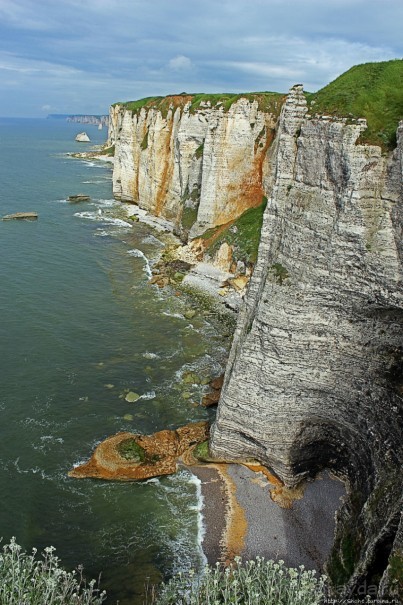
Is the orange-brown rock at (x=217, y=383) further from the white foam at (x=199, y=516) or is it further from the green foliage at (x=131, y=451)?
the white foam at (x=199, y=516)

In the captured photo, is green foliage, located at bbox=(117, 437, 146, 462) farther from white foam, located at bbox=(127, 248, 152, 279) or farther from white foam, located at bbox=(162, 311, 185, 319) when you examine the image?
white foam, located at bbox=(127, 248, 152, 279)

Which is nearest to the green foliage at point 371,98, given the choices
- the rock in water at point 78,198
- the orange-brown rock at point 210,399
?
the orange-brown rock at point 210,399

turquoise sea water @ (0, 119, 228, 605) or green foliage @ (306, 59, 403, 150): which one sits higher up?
green foliage @ (306, 59, 403, 150)

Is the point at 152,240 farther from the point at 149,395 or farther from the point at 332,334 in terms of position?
the point at 332,334

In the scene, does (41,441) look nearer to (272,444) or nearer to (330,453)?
(272,444)

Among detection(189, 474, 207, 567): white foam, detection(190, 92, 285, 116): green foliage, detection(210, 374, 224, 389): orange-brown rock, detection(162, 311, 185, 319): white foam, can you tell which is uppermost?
detection(190, 92, 285, 116): green foliage

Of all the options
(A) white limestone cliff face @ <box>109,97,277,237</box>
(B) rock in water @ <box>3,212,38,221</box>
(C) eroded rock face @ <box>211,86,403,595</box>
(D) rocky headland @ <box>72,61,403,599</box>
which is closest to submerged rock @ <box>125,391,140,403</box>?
(D) rocky headland @ <box>72,61,403,599</box>

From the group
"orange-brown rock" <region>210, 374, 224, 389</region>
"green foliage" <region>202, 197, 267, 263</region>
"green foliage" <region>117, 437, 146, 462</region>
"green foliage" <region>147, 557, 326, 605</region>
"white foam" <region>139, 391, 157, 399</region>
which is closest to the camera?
"green foliage" <region>147, 557, 326, 605</region>

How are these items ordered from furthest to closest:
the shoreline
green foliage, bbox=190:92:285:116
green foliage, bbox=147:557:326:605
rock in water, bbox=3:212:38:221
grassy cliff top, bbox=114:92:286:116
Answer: rock in water, bbox=3:212:38:221, grassy cliff top, bbox=114:92:286:116, green foliage, bbox=190:92:285:116, the shoreline, green foliage, bbox=147:557:326:605
